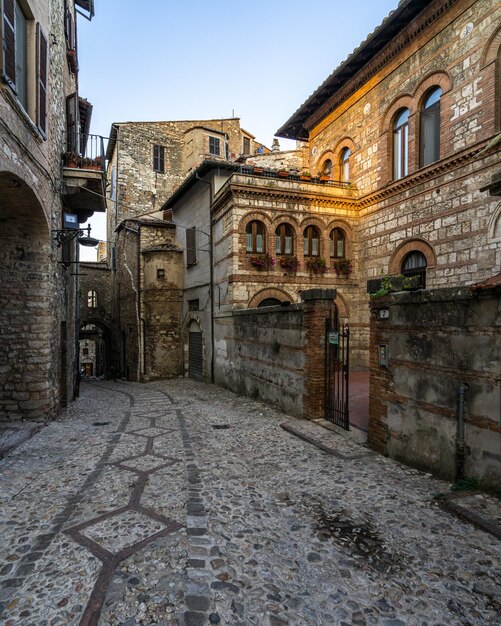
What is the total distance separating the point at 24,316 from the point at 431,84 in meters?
13.1

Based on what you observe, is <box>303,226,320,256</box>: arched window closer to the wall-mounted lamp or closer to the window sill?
the wall-mounted lamp

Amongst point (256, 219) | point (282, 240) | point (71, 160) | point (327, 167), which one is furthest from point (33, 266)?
point (327, 167)

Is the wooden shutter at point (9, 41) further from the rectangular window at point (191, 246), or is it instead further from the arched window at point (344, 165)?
the arched window at point (344, 165)

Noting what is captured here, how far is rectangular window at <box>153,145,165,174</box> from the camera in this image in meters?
24.9

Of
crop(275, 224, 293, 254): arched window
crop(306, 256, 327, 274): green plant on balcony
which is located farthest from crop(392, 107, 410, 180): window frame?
crop(275, 224, 293, 254): arched window

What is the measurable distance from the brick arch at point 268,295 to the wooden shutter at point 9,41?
922cm

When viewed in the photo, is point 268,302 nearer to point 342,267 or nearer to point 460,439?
point 342,267

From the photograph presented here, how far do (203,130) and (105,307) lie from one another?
526 inches

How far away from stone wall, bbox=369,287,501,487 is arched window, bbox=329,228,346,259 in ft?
30.4

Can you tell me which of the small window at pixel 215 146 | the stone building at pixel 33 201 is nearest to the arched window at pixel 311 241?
the stone building at pixel 33 201

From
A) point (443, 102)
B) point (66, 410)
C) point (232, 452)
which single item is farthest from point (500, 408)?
point (443, 102)

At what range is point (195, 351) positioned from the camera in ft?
57.0

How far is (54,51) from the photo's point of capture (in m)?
8.34

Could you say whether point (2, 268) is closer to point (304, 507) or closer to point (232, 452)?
point (232, 452)
